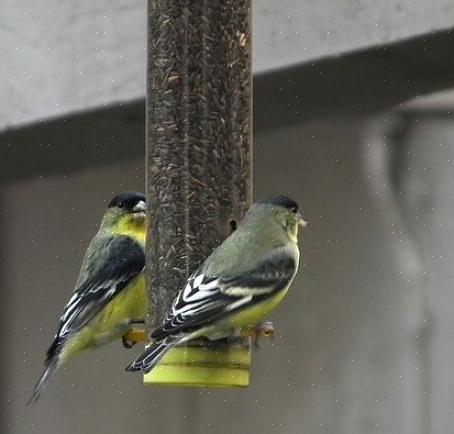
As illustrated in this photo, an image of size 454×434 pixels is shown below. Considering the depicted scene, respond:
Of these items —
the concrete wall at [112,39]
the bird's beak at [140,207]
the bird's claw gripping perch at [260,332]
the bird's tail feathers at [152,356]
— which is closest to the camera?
the bird's tail feathers at [152,356]

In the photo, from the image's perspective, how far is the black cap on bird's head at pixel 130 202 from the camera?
567 centimetres

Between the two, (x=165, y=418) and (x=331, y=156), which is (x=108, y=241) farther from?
(x=165, y=418)

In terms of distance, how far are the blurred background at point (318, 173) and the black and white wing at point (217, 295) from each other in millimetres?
2417

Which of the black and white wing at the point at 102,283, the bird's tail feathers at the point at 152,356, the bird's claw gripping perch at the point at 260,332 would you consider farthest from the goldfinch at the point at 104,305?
the bird's tail feathers at the point at 152,356

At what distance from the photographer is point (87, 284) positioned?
5520 mm

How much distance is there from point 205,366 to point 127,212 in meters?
0.82

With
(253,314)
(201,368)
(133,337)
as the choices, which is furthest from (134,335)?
(253,314)

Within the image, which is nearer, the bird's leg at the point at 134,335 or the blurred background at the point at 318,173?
the bird's leg at the point at 134,335

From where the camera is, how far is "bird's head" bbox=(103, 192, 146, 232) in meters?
5.67

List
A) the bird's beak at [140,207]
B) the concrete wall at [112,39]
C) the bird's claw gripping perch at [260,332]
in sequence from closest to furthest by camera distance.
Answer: the bird's claw gripping perch at [260,332] < the bird's beak at [140,207] < the concrete wall at [112,39]

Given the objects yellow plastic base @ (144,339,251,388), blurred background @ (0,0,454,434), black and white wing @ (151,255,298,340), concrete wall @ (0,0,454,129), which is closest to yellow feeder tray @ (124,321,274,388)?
yellow plastic base @ (144,339,251,388)

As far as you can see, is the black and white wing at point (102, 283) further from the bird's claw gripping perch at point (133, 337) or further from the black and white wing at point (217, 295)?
the black and white wing at point (217, 295)

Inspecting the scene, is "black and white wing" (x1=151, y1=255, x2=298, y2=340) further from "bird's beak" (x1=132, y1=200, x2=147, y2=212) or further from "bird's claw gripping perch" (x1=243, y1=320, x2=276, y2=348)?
"bird's beak" (x1=132, y1=200, x2=147, y2=212)

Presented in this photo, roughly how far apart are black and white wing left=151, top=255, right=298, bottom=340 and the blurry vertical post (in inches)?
10.4
